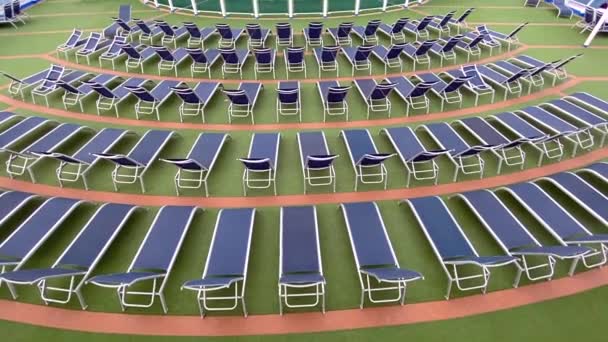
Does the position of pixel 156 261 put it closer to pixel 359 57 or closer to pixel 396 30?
pixel 359 57

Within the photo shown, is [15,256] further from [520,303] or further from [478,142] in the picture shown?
[478,142]

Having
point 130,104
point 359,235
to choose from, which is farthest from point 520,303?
point 130,104

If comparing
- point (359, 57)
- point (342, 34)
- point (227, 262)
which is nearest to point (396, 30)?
point (342, 34)

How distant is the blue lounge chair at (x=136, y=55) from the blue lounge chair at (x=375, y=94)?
18.8 feet

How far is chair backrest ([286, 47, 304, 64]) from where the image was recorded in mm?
10766

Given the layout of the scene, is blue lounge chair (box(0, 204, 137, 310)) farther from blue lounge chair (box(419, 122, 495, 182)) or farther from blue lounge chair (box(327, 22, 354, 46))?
blue lounge chair (box(327, 22, 354, 46))

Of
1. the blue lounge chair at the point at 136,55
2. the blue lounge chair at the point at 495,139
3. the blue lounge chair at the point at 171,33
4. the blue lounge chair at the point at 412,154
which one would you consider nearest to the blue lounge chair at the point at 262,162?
the blue lounge chair at the point at 412,154

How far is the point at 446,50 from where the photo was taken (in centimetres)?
1126

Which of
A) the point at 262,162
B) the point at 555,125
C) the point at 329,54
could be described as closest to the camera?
the point at 262,162

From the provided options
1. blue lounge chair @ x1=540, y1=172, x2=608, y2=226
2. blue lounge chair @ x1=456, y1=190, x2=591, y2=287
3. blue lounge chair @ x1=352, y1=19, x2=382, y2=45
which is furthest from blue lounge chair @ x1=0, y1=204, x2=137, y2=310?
blue lounge chair @ x1=352, y1=19, x2=382, y2=45

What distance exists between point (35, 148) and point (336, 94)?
222 inches

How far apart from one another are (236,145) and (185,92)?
154 centimetres

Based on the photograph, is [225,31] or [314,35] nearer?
[225,31]

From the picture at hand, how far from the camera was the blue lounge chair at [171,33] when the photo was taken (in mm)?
12789
